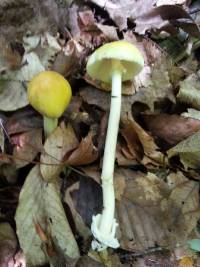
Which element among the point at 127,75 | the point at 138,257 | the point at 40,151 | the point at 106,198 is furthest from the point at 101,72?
the point at 138,257

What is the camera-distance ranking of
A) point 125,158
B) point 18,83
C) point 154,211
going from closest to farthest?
1. point 154,211
2. point 125,158
3. point 18,83

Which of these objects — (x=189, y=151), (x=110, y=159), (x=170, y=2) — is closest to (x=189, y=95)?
(x=189, y=151)

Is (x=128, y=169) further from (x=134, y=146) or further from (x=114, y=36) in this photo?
(x=114, y=36)

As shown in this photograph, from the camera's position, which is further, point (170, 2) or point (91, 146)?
point (170, 2)

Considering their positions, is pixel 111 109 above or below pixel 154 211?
above

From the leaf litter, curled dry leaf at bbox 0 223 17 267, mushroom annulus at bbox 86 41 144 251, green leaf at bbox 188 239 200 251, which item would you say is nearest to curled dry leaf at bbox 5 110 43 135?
the leaf litter

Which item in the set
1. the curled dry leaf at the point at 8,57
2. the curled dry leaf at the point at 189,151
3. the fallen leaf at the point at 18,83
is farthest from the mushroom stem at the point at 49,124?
the curled dry leaf at the point at 189,151

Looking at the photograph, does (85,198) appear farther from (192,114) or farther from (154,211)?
(192,114)

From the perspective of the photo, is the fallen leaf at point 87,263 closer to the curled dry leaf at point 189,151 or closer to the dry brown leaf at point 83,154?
the dry brown leaf at point 83,154
